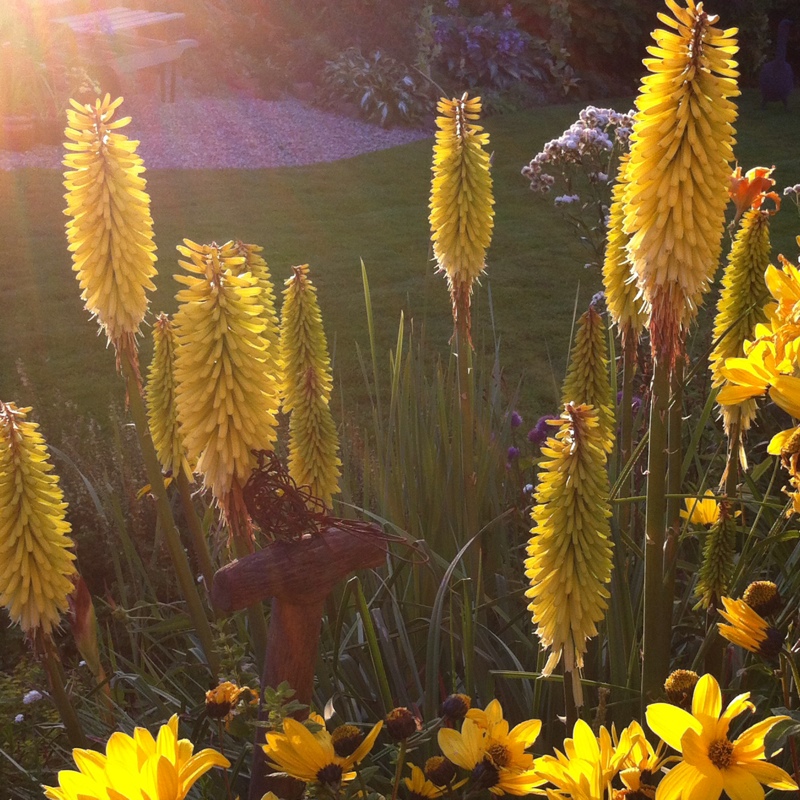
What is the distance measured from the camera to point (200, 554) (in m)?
2.72

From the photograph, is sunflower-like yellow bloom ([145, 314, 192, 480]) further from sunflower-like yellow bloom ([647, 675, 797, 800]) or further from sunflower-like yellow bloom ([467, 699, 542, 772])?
sunflower-like yellow bloom ([647, 675, 797, 800])

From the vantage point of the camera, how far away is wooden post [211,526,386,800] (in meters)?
1.93

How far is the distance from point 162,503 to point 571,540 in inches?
39.4

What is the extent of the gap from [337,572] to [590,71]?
1780 cm

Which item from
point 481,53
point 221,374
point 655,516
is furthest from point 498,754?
point 481,53

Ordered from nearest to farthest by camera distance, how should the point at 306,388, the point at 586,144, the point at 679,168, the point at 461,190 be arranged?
the point at 679,168 → the point at 306,388 → the point at 461,190 → the point at 586,144

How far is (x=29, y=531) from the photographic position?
2.40 metres

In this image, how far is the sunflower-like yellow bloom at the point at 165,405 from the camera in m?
2.86

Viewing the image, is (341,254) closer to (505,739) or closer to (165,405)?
(165,405)

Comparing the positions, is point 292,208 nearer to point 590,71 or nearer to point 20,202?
point 20,202

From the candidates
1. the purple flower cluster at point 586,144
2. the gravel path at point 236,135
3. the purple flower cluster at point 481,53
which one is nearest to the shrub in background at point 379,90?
the gravel path at point 236,135

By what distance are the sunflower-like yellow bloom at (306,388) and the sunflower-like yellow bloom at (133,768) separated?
54.8 inches

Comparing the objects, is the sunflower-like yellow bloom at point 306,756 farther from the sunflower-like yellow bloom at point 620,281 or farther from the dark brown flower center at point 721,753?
the sunflower-like yellow bloom at point 620,281

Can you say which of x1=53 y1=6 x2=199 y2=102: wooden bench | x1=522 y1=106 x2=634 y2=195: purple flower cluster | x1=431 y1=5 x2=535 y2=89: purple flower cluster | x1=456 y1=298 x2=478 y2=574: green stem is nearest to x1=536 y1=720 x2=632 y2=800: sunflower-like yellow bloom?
x1=456 y1=298 x2=478 y2=574: green stem
